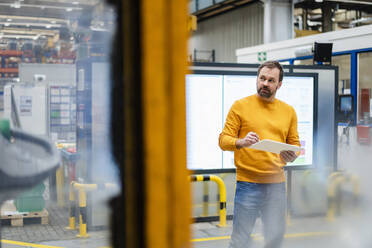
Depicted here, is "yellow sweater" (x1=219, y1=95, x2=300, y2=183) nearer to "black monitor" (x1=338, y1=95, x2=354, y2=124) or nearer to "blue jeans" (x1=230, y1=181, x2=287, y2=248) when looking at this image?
"blue jeans" (x1=230, y1=181, x2=287, y2=248)

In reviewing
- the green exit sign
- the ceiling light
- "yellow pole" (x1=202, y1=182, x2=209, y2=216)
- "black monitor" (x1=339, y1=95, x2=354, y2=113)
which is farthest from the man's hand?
the green exit sign

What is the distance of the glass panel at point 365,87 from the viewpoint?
9.65 meters

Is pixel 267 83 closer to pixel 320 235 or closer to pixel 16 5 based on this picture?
pixel 320 235

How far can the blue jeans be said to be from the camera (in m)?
3.65

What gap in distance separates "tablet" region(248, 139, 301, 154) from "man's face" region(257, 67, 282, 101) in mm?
421

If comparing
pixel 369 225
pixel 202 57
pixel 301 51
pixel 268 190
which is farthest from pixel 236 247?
pixel 202 57

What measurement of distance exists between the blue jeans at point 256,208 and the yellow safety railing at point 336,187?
1998mm

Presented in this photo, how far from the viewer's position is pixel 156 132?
1.09 m

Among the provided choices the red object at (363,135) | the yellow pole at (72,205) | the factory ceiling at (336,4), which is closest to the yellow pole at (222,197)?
the red object at (363,135)

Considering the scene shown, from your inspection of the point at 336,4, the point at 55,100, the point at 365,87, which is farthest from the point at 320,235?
the point at 336,4

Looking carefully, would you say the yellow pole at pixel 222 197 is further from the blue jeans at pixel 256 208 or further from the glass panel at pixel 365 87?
the glass panel at pixel 365 87

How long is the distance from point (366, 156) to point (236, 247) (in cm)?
462

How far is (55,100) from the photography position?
1.31m

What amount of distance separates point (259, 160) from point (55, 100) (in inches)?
98.7
